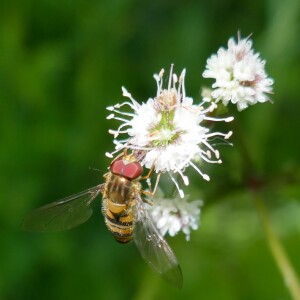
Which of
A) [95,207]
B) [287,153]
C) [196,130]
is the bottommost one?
[95,207]

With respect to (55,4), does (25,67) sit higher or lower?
lower

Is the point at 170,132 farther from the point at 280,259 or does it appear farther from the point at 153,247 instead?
the point at 280,259

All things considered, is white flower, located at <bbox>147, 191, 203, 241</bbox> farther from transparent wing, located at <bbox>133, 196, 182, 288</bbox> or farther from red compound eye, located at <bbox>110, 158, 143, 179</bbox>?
red compound eye, located at <bbox>110, 158, 143, 179</bbox>

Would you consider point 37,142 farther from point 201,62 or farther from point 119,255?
point 201,62

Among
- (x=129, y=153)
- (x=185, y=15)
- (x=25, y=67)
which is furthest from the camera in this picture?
(x=185, y=15)

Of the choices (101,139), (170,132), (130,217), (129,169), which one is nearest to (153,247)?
(130,217)

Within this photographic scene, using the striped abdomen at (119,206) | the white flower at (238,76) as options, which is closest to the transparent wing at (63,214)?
the striped abdomen at (119,206)

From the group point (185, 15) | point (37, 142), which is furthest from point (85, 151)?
point (185, 15)

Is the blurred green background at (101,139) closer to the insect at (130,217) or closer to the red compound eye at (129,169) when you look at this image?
the insect at (130,217)
